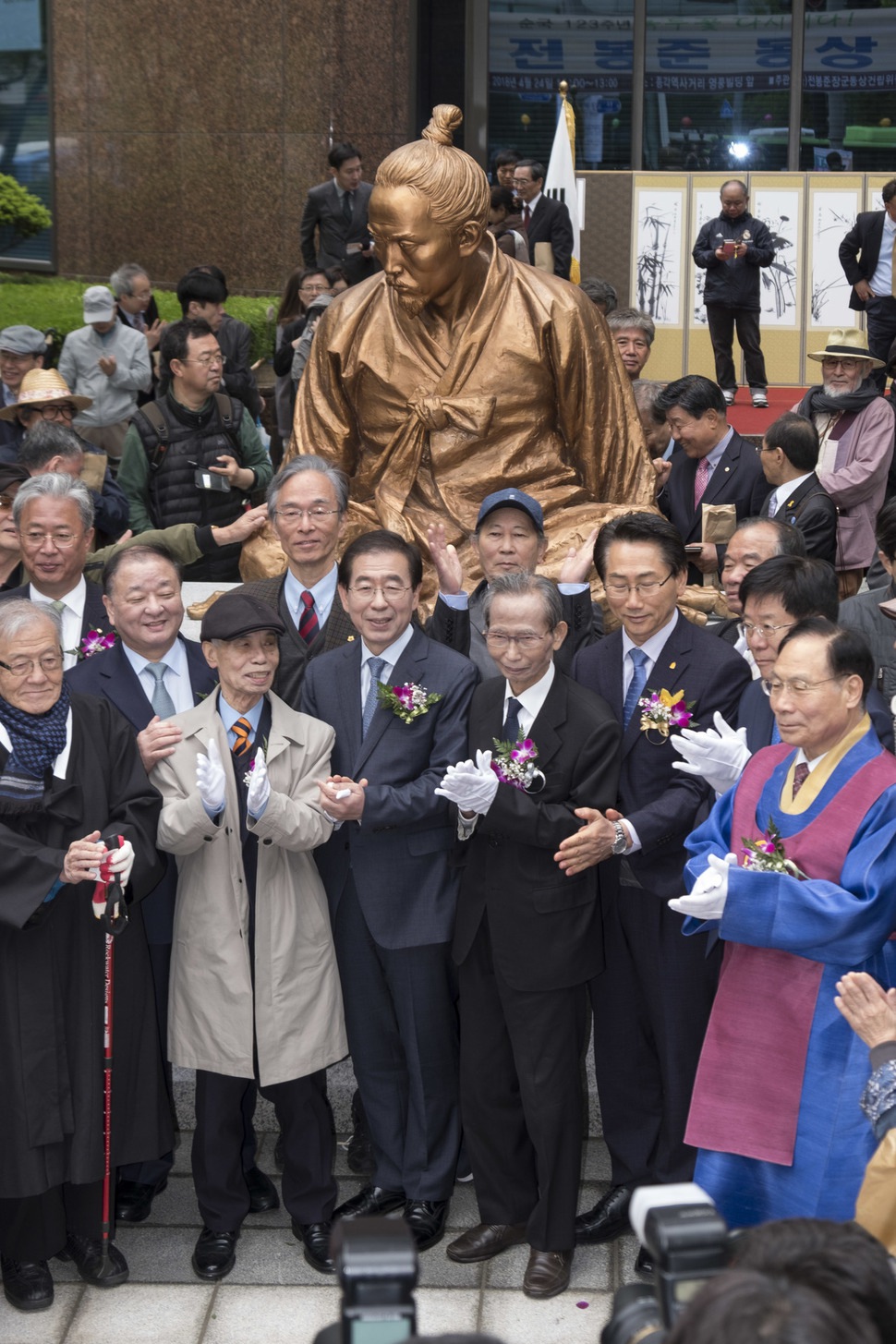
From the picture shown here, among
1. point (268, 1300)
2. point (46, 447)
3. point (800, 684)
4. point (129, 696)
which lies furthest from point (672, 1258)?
point (46, 447)

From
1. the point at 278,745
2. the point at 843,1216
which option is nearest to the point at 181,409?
the point at 278,745

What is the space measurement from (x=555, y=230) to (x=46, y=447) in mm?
6331

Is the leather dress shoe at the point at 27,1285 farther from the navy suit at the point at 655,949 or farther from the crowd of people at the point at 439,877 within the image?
the navy suit at the point at 655,949

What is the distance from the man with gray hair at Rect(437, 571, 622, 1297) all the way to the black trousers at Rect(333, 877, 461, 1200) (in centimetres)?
14

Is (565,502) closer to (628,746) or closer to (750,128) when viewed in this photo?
(628,746)

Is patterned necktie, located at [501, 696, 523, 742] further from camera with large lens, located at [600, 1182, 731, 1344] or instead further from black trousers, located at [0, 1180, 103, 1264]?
camera with large lens, located at [600, 1182, 731, 1344]

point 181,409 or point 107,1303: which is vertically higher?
point 181,409

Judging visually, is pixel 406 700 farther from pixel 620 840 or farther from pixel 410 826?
pixel 620 840

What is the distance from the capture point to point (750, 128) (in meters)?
15.8

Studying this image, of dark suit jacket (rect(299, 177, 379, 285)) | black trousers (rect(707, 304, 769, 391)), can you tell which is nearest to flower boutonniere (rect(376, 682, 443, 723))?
dark suit jacket (rect(299, 177, 379, 285))

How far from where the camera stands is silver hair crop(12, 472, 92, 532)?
16.6ft

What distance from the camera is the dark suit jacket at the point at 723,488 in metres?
7.01

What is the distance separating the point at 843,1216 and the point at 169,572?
242cm

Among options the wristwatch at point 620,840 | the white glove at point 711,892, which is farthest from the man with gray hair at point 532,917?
the white glove at point 711,892
